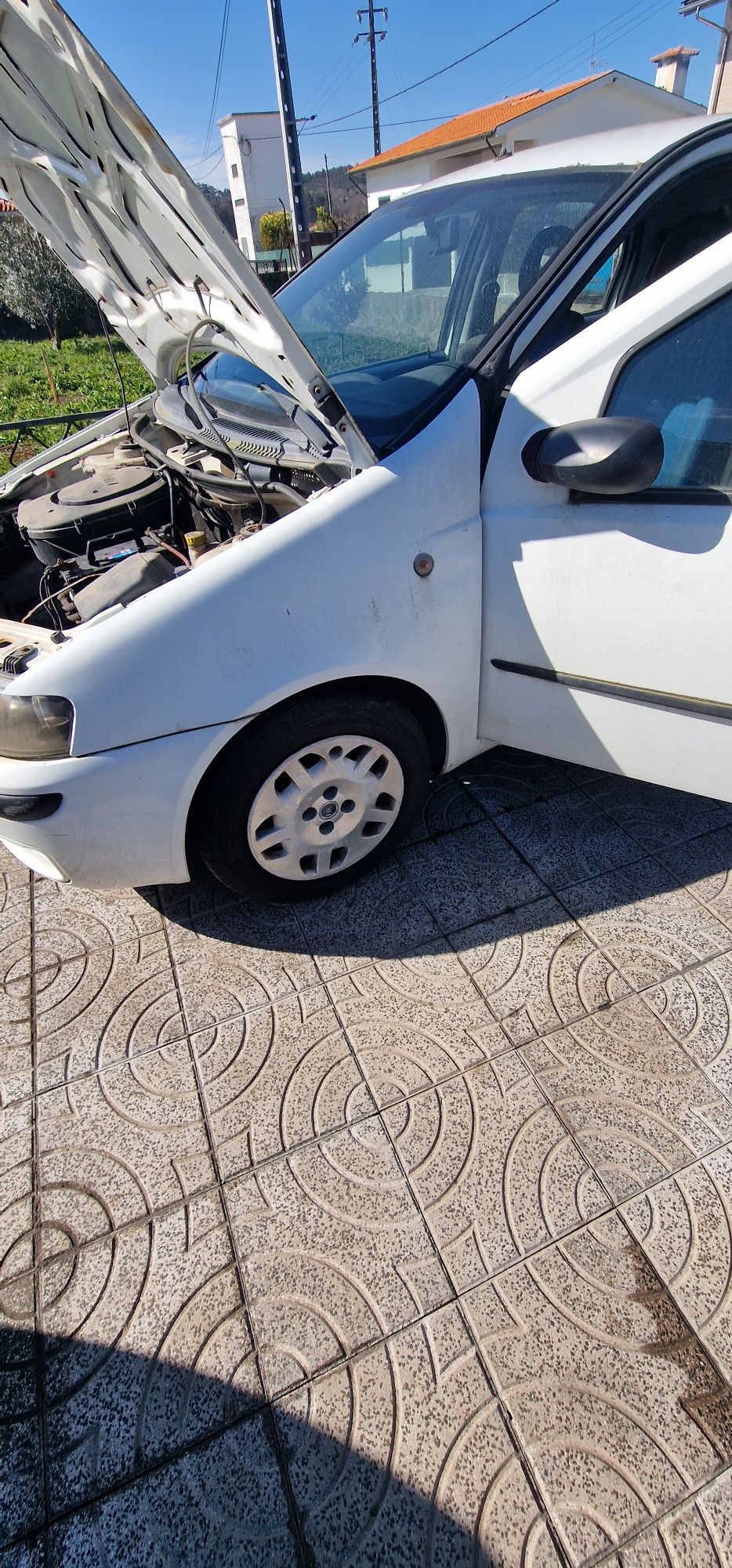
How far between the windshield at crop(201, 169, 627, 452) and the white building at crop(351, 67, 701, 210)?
20232 millimetres

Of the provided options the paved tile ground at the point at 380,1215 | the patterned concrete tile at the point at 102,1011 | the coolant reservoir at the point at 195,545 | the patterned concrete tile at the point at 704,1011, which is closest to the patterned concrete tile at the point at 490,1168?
the paved tile ground at the point at 380,1215

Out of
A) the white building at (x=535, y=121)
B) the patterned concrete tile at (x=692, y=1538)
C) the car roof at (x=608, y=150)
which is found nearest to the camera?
the patterned concrete tile at (x=692, y=1538)

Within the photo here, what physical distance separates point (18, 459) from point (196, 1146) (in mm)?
6530

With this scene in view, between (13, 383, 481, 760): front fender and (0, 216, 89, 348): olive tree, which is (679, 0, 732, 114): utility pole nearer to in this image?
(0, 216, 89, 348): olive tree

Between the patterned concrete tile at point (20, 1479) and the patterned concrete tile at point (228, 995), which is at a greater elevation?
the patterned concrete tile at point (228, 995)

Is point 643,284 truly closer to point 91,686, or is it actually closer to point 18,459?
point 91,686

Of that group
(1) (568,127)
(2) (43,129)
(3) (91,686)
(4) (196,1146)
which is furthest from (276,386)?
(1) (568,127)

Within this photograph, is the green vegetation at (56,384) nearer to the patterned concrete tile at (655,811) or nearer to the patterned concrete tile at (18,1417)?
the patterned concrete tile at (655,811)

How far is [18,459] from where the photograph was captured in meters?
6.58

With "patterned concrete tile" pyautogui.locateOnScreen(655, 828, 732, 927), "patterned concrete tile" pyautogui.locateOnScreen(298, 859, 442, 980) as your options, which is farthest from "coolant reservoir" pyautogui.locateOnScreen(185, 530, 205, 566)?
"patterned concrete tile" pyautogui.locateOnScreen(655, 828, 732, 927)

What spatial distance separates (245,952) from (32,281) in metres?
23.2

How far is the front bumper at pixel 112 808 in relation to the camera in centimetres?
182

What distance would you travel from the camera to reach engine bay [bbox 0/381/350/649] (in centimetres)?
209

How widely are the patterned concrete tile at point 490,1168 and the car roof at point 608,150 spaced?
100 inches
